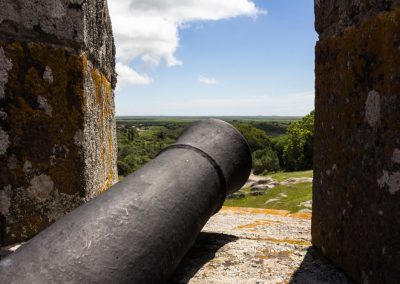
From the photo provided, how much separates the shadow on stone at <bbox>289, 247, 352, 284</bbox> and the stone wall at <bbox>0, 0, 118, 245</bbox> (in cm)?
146

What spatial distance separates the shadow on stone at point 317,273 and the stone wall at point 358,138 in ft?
0.18

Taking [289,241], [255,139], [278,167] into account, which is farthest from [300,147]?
[289,241]

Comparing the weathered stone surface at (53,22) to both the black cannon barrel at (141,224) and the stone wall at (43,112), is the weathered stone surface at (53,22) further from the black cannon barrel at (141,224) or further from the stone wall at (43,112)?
the black cannon barrel at (141,224)

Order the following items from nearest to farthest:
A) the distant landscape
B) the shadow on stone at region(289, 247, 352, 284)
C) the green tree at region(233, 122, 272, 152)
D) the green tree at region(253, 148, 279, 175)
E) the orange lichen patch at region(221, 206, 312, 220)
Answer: the shadow on stone at region(289, 247, 352, 284) < the orange lichen patch at region(221, 206, 312, 220) < the distant landscape < the green tree at region(253, 148, 279, 175) < the green tree at region(233, 122, 272, 152)

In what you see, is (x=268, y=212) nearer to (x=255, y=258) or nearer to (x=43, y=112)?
(x=255, y=258)

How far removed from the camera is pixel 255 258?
8.54ft

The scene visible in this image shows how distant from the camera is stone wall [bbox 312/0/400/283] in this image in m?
1.71

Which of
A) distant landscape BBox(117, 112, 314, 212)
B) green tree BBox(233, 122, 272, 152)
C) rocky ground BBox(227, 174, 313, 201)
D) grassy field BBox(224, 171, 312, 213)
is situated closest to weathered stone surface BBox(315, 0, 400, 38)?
distant landscape BBox(117, 112, 314, 212)

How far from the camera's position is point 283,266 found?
97.3 inches

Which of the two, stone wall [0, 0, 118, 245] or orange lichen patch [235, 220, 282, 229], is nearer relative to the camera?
stone wall [0, 0, 118, 245]

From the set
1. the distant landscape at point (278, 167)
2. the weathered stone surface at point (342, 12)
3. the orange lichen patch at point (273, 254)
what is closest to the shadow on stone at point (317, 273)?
the orange lichen patch at point (273, 254)

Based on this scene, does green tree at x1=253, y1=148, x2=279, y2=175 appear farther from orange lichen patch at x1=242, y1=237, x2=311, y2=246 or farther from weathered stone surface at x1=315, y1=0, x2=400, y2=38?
weathered stone surface at x1=315, y1=0, x2=400, y2=38

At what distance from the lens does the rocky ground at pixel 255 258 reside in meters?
2.32

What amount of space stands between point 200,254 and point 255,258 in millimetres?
368
